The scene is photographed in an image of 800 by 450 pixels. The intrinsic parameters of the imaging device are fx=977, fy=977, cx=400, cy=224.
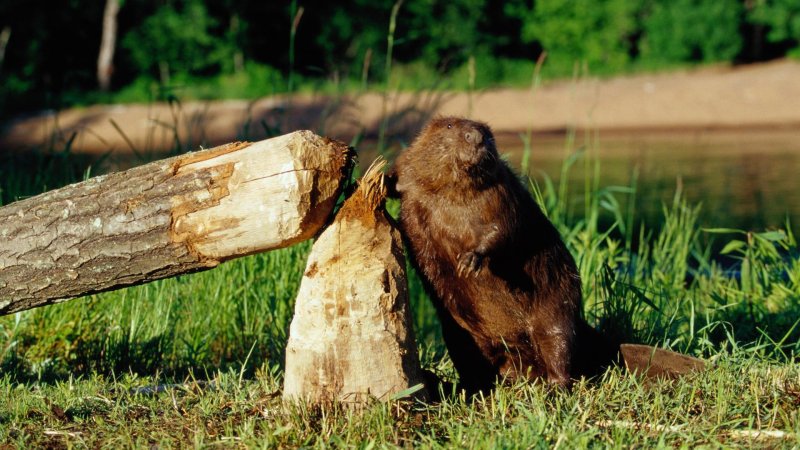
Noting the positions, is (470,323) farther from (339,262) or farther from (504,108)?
(504,108)

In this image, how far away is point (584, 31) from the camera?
2238 cm

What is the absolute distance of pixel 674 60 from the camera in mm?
21234

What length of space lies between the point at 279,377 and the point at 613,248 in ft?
8.11

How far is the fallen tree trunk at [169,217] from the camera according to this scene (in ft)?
9.60

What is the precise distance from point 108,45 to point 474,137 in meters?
20.3

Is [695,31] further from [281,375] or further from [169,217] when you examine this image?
[169,217]

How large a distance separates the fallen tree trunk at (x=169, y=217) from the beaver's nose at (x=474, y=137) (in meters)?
0.44

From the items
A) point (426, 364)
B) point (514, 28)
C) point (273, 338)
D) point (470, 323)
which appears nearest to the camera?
point (470, 323)

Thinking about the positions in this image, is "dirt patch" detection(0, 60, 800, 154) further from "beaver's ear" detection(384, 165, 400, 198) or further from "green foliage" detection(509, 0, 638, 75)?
"beaver's ear" detection(384, 165, 400, 198)

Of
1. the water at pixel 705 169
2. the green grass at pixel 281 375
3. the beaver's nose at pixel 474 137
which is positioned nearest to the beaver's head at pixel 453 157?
the beaver's nose at pixel 474 137

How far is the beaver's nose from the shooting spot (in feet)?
10.5

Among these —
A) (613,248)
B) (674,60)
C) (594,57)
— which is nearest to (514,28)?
(594,57)

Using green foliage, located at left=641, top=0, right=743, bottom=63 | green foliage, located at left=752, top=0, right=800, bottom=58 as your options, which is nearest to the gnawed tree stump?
green foliage, located at left=641, top=0, right=743, bottom=63

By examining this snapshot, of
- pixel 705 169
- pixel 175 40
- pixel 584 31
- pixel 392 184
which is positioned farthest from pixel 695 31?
pixel 392 184
